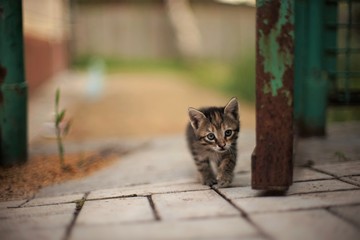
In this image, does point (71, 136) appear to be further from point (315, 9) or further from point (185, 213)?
point (185, 213)

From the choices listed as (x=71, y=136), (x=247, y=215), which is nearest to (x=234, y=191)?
(x=247, y=215)

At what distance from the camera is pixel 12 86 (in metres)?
4.00

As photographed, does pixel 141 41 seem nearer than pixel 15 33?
No

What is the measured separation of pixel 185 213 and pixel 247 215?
12.1 inches

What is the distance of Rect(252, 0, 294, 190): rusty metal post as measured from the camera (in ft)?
8.30

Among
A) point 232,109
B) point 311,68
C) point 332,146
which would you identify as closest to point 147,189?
point 232,109

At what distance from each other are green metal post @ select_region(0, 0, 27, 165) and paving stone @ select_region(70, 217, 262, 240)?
2131mm

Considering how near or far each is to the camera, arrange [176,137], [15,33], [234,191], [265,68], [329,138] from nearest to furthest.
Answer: [265,68] → [234,191] → [15,33] → [329,138] → [176,137]

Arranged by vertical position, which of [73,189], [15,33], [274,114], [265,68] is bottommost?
[73,189]

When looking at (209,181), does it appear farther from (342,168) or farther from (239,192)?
(342,168)

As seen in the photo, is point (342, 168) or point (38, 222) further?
point (342, 168)

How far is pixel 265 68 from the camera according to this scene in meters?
2.56

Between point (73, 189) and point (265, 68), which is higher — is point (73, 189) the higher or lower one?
the lower one

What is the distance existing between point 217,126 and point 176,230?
124cm
